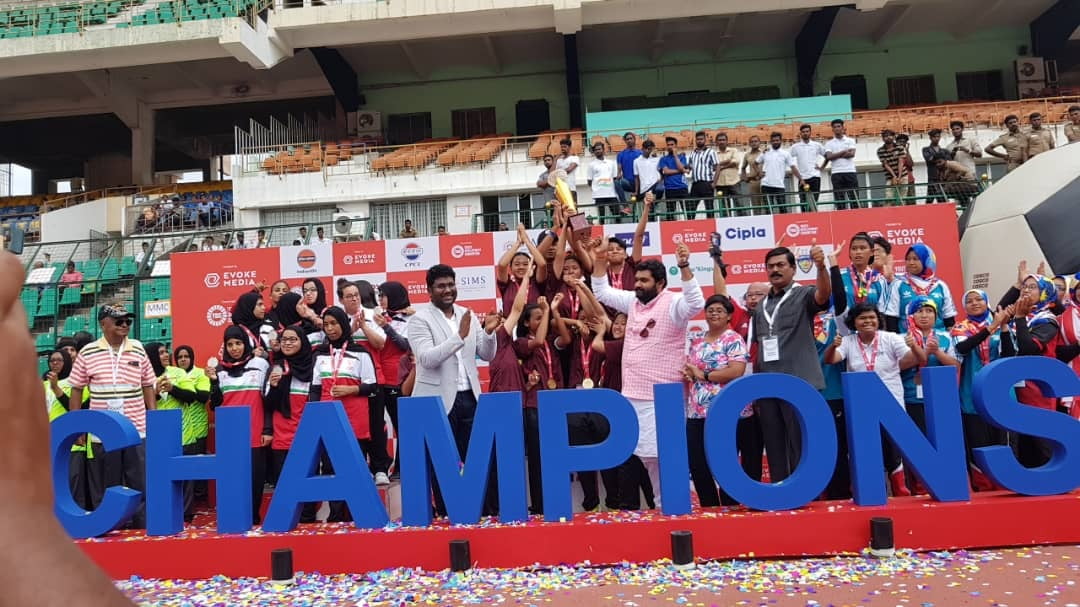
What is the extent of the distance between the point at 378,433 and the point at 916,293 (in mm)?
4215

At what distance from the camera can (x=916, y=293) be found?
6043mm

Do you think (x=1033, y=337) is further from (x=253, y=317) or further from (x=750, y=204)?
(x=750, y=204)

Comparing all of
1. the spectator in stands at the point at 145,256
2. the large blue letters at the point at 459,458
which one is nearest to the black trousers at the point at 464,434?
the large blue letters at the point at 459,458

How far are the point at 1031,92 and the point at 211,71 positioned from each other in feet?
78.5

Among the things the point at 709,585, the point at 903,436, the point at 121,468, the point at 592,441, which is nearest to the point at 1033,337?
the point at 903,436

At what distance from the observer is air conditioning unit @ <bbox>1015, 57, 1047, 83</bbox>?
74.4 feet

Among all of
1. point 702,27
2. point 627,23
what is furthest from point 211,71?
point 702,27

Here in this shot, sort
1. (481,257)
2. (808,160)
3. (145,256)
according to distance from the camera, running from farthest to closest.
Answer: (145,256)
(808,160)
(481,257)

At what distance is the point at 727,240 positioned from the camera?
9.98 metres

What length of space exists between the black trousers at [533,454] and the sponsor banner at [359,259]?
17.7 feet

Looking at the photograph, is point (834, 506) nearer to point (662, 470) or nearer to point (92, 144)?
point (662, 470)

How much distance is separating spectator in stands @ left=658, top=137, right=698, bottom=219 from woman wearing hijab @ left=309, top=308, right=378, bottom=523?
681cm

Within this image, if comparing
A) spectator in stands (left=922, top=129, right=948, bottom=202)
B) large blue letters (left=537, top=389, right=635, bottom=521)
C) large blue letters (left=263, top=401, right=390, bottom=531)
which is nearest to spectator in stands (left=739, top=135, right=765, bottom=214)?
spectator in stands (left=922, top=129, right=948, bottom=202)

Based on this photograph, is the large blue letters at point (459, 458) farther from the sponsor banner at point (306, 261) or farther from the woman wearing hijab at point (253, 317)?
the sponsor banner at point (306, 261)
